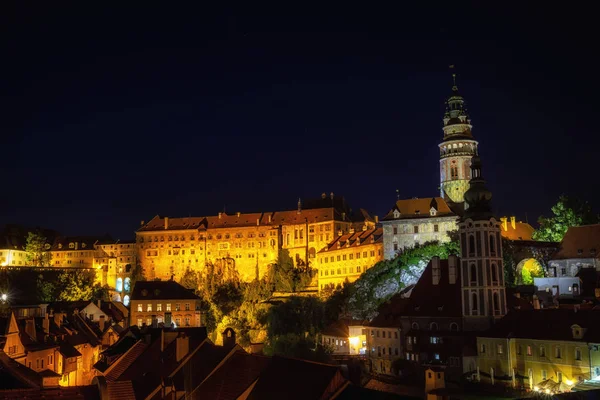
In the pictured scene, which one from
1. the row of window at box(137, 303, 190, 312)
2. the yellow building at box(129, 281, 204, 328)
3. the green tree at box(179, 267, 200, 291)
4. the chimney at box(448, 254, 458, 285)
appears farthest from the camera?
the green tree at box(179, 267, 200, 291)

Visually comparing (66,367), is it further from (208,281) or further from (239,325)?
(208,281)

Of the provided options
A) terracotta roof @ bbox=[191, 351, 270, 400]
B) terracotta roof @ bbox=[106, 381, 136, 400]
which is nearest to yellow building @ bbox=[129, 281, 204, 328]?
terracotta roof @ bbox=[106, 381, 136, 400]

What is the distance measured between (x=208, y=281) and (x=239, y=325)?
1445 inches

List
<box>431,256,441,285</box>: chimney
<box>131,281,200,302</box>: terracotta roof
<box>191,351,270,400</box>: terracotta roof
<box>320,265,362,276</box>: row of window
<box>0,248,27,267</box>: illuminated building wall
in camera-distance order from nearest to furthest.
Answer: <box>191,351,270,400</box>: terracotta roof < <box>431,256,441,285</box>: chimney < <box>131,281,200,302</box>: terracotta roof < <box>320,265,362,276</box>: row of window < <box>0,248,27,267</box>: illuminated building wall

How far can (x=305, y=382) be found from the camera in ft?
78.8

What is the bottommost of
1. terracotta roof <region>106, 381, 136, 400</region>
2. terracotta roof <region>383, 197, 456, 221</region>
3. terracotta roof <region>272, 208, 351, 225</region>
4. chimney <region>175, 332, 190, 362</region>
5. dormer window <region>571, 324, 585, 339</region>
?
terracotta roof <region>106, 381, 136, 400</region>

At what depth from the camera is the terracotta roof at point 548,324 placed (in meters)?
45.5

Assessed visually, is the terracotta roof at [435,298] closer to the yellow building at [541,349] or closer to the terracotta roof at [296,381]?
the yellow building at [541,349]

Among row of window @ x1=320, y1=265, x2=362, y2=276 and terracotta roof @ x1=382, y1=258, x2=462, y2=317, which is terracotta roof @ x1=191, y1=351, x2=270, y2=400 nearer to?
terracotta roof @ x1=382, y1=258, x2=462, y2=317

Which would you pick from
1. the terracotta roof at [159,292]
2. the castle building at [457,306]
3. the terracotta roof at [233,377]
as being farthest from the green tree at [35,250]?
the terracotta roof at [233,377]

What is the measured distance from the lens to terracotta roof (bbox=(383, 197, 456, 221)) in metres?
90.9

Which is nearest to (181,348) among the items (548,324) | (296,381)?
(296,381)

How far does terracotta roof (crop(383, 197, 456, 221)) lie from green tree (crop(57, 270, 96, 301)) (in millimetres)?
56239

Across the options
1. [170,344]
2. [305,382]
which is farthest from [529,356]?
[305,382]
